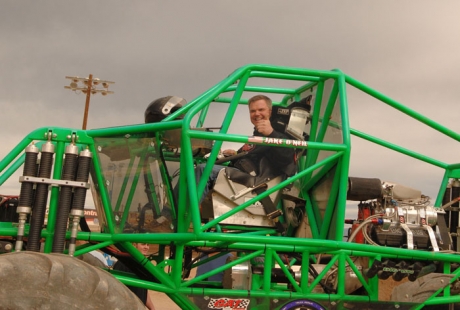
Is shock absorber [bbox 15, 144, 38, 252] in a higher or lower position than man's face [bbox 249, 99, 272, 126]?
lower

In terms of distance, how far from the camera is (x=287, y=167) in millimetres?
5586

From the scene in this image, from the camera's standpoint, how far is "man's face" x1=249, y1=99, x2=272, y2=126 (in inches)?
221

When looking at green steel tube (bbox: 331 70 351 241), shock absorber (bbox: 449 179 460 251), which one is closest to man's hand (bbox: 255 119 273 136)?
green steel tube (bbox: 331 70 351 241)

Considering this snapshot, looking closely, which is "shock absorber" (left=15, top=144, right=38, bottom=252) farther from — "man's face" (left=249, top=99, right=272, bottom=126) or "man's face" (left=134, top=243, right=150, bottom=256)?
"man's face" (left=249, top=99, right=272, bottom=126)

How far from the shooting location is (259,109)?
18.5ft

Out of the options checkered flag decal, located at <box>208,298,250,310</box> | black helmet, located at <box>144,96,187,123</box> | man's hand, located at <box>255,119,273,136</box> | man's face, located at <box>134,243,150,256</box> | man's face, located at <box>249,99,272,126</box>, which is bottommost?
checkered flag decal, located at <box>208,298,250,310</box>

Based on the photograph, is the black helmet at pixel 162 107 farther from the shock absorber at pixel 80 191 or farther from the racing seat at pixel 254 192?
A: the shock absorber at pixel 80 191

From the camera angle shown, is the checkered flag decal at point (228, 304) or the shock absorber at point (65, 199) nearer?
the shock absorber at point (65, 199)

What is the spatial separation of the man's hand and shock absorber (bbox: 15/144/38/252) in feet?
6.59

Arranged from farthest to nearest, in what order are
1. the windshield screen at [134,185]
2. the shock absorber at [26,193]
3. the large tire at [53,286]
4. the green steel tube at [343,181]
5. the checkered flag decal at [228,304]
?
the windshield screen at [134,185] → the green steel tube at [343,181] → the checkered flag decal at [228,304] → the shock absorber at [26,193] → the large tire at [53,286]

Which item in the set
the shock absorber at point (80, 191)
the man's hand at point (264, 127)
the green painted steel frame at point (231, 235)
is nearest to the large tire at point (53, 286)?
the shock absorber at point (80, 191)

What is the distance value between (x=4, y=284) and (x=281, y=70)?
9.38 ft

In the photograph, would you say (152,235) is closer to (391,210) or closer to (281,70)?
(281,70)

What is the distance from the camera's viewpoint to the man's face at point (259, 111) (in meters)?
5.61
